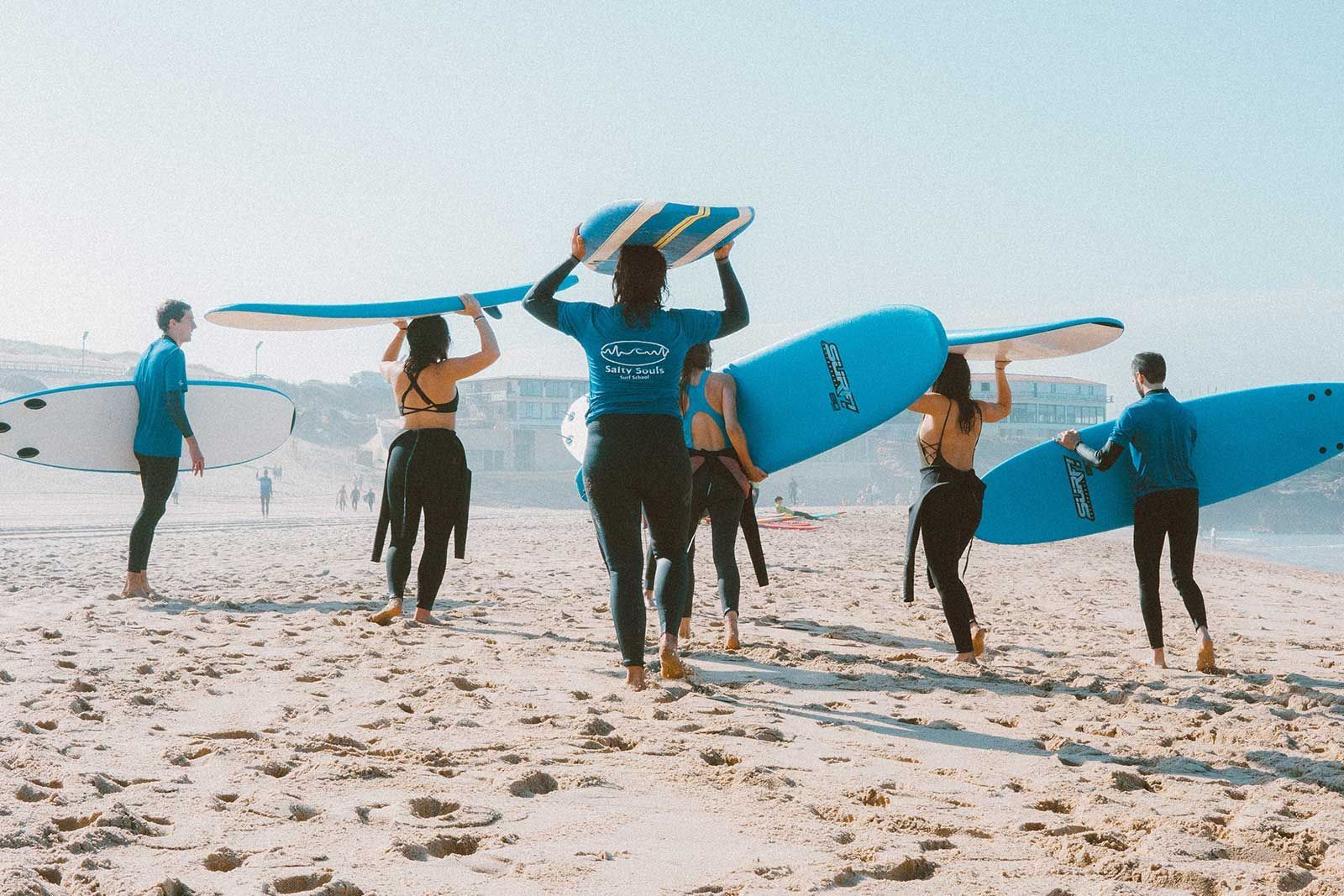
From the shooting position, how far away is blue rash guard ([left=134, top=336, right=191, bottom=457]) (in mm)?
5742

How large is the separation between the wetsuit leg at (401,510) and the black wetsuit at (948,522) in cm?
228

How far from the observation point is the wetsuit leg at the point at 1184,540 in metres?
4.29

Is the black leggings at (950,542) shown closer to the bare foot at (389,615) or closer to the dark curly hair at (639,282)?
the dark curly hair at (639,282)

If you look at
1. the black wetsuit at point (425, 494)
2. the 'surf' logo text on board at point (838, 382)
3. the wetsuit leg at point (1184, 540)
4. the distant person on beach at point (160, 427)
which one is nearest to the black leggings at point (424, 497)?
the black wetsuit at point (425, 494)

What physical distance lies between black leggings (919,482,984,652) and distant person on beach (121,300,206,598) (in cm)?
392

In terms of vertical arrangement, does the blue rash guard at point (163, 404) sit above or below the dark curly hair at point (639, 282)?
below

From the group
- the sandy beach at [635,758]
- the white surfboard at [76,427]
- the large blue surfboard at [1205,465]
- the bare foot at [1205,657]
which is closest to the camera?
the sandy beach at [635,758]

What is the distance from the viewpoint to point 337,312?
5.70m

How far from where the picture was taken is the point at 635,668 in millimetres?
3539

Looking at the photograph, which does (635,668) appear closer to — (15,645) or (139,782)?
(139,782)

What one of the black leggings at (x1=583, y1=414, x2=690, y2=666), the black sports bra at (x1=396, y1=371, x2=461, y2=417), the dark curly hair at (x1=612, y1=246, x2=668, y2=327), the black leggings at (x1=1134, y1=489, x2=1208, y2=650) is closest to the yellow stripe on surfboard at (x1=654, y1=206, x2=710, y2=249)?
the dark curly hair at (x1=612, y1=246, x2=668, y2=327)

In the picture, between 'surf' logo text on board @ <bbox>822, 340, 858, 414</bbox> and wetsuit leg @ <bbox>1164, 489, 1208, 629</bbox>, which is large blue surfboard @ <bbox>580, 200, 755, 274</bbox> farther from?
wetsuit leg @ <bbox>1164, 489, 1208, 629</bbox>

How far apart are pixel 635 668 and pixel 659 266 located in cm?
137

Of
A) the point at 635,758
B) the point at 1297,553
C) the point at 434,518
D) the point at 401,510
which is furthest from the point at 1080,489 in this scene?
the point at 1297,553
